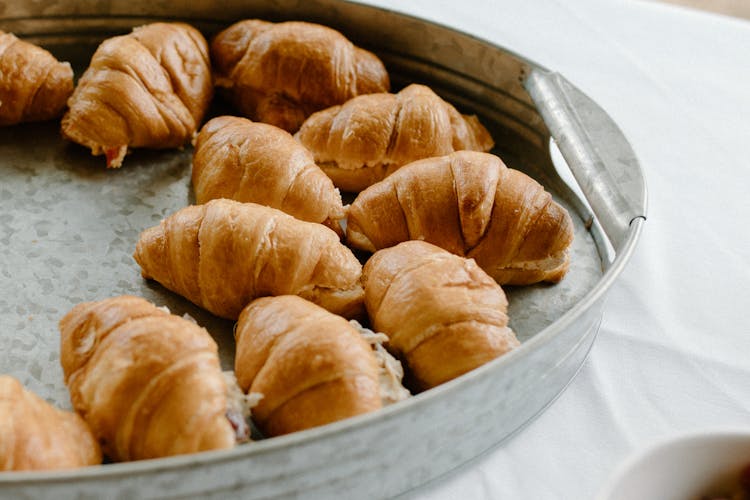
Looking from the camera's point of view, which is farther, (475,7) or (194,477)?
(475,7)

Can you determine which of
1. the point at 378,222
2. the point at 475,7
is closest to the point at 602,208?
the point at 378,222

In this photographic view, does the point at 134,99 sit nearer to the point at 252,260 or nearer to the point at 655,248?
the point at 252,260

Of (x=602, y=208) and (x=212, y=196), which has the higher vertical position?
(x=602, y=208)

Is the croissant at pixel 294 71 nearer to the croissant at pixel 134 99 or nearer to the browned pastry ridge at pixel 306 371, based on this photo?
the croissant at pixel 134 99

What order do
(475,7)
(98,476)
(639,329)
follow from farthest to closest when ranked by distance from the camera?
(475,7) < (639,329) < (98,476)

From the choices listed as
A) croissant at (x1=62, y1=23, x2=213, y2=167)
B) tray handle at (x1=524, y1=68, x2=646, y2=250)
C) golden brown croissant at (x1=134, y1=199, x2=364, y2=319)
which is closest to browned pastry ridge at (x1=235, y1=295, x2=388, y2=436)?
golden brown croissant at (x1=134, y1=199, x2=364, y2=319)

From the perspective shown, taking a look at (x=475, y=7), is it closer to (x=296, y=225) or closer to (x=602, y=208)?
(x=602, y=208)
